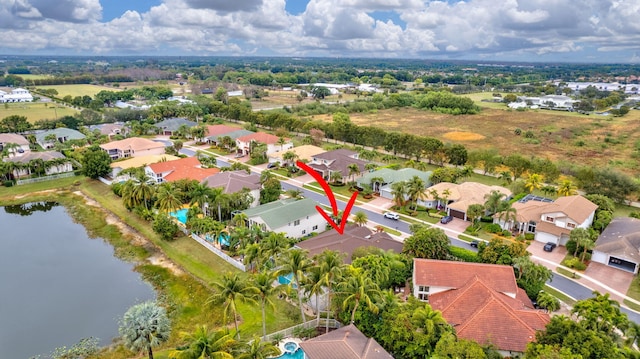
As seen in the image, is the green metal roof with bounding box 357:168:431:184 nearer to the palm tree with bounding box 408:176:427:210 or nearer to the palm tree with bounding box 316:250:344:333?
the palm tree with bounding box 408:176:427:210

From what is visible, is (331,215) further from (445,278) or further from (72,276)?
(72,276)

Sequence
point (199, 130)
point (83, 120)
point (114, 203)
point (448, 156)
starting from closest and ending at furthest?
point (114, 203) < point (448, 156) < point (199, 130) < point (83, 120)

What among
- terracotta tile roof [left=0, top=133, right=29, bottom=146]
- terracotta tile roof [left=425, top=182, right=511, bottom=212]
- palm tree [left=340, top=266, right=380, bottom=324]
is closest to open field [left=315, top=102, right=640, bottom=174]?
terracotta tile roof [left=425, top=182, right=511, bottom=212]

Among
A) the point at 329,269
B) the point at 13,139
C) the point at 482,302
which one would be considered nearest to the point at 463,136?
the point at 482,302

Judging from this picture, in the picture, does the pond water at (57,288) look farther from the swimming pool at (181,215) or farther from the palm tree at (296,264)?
the palm tree at (296,264)

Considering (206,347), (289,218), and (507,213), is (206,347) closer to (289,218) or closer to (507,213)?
(289,218)

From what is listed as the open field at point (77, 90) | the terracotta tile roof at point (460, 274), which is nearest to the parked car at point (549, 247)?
the terracotta tile roof at point (460, 274)

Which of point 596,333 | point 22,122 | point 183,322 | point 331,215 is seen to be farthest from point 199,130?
point 596,333
